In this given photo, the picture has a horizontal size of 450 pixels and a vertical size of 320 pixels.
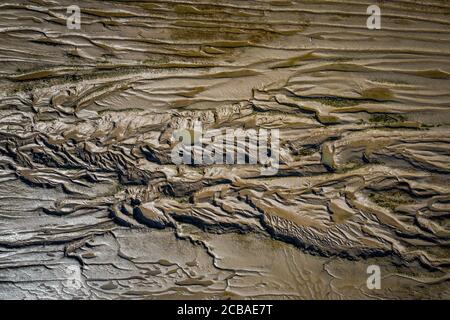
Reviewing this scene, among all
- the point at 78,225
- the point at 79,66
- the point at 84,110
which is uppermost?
the point at 79,66

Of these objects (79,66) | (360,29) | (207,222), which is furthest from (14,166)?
(360,29)

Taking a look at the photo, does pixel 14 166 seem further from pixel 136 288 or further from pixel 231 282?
pixel 231 282

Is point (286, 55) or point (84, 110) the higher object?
point (286, 55)

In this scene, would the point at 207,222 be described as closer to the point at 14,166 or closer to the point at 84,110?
the point at 84,110

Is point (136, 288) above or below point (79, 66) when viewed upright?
below
